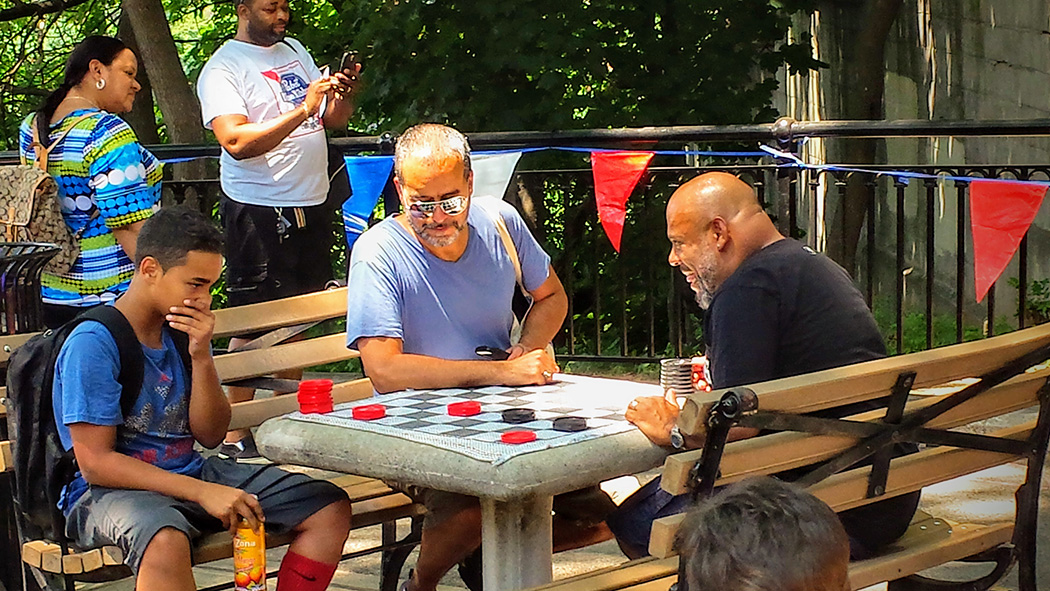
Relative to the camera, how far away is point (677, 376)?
3676mm

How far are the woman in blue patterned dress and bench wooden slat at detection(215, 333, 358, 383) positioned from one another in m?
0.78

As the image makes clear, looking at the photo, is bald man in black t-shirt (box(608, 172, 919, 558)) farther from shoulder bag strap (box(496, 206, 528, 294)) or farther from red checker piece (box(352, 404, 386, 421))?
shoulder bag strap (box(496, 206, 528, 294))

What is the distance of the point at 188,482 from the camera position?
130 inches

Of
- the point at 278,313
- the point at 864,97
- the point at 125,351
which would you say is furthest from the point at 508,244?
the point at 864,97

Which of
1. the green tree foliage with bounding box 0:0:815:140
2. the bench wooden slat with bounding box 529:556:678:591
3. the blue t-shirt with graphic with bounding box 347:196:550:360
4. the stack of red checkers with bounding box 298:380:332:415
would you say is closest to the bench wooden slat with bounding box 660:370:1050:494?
the bench wooden slat with bounding box 529:556:678:591

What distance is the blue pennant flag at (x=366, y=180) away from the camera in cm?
662

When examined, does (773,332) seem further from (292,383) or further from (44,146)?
(44,146)

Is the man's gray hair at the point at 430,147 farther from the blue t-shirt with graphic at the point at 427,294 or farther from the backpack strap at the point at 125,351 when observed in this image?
the backpack strap at the point at 125,351

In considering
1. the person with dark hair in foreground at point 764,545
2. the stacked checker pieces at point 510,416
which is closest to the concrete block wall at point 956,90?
the stacked checker pieces at point 510,416

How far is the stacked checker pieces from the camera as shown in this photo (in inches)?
119

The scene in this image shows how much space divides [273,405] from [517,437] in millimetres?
1417

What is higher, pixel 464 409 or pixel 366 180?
pixel 366 180

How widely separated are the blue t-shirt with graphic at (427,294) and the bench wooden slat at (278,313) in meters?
0.38

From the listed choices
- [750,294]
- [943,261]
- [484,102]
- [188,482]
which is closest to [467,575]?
[188,482]
